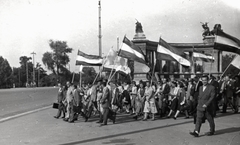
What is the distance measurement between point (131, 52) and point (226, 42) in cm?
393

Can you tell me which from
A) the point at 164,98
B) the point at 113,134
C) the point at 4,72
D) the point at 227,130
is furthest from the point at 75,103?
the point at 4,72

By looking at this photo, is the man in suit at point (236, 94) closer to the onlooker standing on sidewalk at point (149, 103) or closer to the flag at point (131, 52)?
the onlooker standing on sidewalk at point (149, 103)

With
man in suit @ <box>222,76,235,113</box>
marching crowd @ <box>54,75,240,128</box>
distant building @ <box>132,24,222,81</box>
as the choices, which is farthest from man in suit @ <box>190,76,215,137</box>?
distant building @ <box>132,24,222,81</box>

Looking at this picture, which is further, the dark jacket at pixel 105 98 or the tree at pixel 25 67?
the tree at pixel 25 67

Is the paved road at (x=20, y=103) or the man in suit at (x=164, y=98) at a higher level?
the man in suit at (x=164, y=98)

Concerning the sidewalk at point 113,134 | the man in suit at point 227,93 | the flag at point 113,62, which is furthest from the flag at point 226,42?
the flag at point 113,62

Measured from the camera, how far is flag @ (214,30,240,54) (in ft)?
32.3

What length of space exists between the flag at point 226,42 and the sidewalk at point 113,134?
2604 mm

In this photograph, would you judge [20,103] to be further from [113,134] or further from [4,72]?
[4,72]

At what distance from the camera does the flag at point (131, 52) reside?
12039mm

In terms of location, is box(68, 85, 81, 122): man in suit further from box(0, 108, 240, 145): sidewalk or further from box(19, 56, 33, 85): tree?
box(19, 56, 33, 85): tree

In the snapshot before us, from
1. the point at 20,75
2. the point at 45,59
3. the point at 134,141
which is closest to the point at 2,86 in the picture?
the point at 45,59

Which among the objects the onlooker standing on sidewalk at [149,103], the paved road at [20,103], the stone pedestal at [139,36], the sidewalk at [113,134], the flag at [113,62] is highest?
the stone pedestal at [139,36]

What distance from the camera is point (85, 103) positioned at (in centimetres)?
1175
